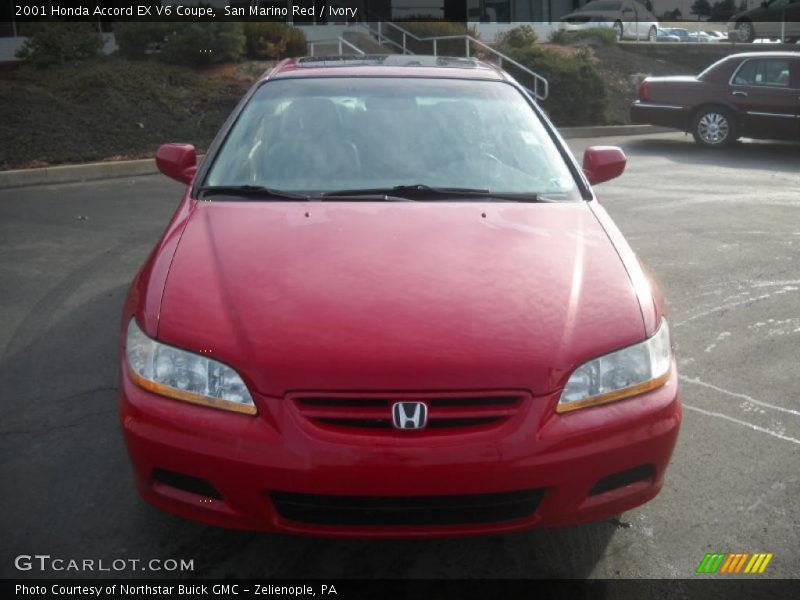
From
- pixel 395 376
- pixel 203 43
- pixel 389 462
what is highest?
pixel 203 43

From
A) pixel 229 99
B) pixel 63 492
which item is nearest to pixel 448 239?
pixel 63 492

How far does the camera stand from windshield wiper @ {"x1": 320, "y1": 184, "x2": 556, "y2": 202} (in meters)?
3.92

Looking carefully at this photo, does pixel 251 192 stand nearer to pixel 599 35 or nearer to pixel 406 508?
pixel 406 508

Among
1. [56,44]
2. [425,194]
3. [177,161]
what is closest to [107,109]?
[56,44]

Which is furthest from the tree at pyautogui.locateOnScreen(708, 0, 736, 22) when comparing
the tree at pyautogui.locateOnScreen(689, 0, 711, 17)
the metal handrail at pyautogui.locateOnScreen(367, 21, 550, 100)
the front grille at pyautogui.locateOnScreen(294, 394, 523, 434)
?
the front grille at pyautogui.locateOnScreen(294, 394, 523, 434)

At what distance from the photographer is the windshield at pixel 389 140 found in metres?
4.08

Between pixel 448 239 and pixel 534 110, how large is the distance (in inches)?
58.6

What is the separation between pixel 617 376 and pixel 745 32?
32.9m

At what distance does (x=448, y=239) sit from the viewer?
3.48 meters

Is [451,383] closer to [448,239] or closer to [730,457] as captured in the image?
[448,239]

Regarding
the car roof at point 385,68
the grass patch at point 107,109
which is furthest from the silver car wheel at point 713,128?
the car roof at point 385,68

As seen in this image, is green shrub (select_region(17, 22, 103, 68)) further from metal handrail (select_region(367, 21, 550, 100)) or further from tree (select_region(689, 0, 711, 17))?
tree (select_region(689, 0, 711, 17))

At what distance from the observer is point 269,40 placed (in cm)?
1744

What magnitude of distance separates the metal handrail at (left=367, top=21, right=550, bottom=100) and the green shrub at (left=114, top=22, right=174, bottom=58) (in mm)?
6169
